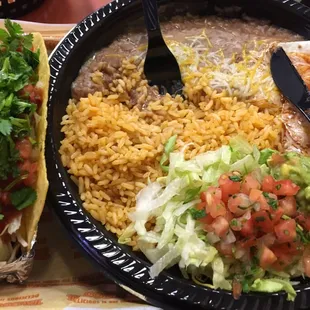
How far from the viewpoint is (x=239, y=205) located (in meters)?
2.00

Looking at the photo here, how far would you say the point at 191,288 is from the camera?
82.8 inches

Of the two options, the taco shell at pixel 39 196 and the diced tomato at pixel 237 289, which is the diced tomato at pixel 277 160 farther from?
the taco shell at pixel 39 196

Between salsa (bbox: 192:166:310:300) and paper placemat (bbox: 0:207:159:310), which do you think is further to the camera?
paper placemat (bbox: 0:207:159:310)

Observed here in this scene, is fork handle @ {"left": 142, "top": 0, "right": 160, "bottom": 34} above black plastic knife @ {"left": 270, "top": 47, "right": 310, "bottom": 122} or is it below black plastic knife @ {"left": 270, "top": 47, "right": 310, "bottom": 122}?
above

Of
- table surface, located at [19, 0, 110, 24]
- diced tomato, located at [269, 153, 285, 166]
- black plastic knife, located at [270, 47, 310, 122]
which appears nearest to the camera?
diced tomato, located at [269, 153, 285, 166]

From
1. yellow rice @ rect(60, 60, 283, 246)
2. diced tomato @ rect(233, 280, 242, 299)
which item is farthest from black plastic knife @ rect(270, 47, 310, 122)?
diced tomato @ rect(233, 280, 242, 299)

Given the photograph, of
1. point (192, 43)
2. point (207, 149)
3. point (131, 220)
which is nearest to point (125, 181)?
point (131, 220)

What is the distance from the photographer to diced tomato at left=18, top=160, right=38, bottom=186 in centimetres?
202

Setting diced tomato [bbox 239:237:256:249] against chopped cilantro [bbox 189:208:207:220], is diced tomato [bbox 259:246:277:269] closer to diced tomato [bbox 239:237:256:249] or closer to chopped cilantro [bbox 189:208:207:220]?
diced tomato [bbox 239:237:256:249]

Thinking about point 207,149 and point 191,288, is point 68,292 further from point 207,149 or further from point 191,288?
point 207,149

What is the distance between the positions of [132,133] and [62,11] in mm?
1373

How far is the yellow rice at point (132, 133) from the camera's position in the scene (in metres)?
2.34

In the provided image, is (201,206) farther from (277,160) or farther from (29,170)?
(29,170)

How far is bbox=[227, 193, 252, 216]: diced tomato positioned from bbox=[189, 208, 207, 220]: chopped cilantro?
5.0 inches
